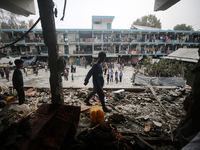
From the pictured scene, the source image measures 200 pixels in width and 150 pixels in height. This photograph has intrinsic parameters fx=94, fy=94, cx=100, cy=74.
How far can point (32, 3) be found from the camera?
3.68m

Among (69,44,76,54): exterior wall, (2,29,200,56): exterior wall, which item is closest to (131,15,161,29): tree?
(2,29,200,56): exterior wall

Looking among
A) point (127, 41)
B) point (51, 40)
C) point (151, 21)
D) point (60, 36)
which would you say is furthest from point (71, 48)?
point (151, 21)

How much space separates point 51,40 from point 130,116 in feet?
9.87

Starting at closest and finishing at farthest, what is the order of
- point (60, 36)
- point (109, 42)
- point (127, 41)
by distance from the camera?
point (60, 36), point (109, 42), point (127, 41)

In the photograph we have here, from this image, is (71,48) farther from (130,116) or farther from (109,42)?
(130,116)

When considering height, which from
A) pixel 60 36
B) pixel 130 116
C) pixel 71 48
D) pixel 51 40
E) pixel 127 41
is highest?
pixel 60 36

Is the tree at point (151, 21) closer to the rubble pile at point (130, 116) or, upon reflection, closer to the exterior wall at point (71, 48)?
the exterior wall at point (71, 48)

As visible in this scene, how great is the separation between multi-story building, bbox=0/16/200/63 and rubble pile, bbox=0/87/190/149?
18.8 metres

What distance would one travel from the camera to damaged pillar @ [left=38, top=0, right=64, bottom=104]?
1.77 meters

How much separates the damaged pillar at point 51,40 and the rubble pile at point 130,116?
1135mm

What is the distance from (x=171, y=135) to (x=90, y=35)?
80.9 ft

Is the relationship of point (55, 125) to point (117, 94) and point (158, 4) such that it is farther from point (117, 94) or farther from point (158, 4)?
point (158, 4)

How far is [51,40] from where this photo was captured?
1863 millimetres

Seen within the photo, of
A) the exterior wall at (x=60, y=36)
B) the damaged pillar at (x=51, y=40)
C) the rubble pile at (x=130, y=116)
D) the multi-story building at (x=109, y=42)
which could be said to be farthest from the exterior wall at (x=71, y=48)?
the damaged pillar at (x=51, y=40)
